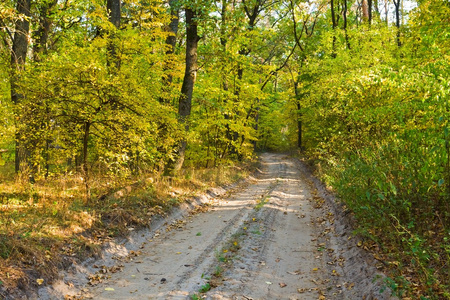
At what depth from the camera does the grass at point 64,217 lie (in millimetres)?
4664

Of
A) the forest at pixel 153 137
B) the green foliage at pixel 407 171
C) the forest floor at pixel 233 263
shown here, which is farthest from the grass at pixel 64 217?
the green foliage at pixel 407 171

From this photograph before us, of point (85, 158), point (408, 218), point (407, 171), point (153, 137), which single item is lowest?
point (408, 218)

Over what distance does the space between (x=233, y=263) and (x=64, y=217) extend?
3.63 meters

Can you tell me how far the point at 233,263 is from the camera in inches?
225

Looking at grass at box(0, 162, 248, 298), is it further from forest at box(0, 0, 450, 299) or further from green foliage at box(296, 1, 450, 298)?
green foliage at box(296, 1, 450, 298)

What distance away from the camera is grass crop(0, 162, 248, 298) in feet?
15.3

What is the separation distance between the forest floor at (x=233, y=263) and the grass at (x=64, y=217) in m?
0.30

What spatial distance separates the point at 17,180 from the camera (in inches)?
364

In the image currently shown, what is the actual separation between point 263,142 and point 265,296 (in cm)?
4630

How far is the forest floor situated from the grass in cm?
30

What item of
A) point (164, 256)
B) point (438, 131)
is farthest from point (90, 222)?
point (438, 131)

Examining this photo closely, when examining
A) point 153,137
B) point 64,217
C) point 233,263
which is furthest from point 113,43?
point 233,263

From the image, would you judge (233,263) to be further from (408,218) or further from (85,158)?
(85,158)

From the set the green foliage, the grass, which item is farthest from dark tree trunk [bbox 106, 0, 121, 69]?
the green foliage
